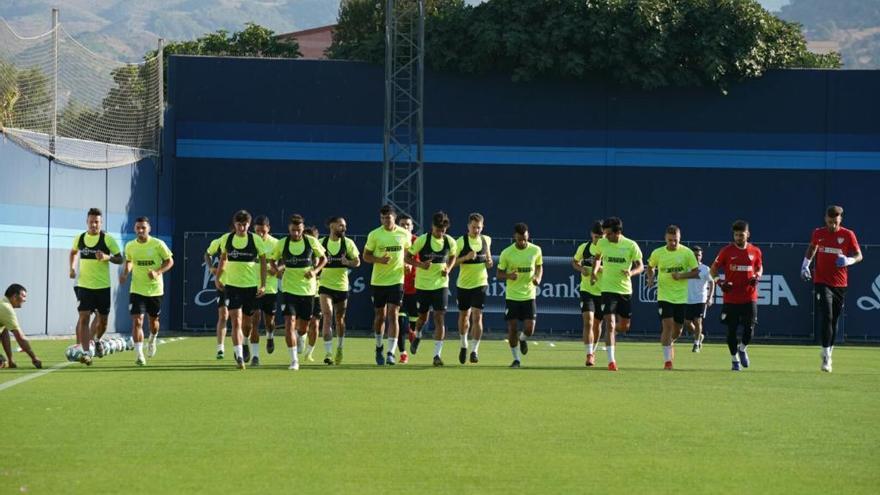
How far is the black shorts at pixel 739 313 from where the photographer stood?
22.6m

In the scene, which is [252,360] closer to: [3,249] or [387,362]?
[387,362]

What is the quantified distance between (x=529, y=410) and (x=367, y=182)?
27.5 metres

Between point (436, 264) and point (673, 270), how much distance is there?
3.83 metres

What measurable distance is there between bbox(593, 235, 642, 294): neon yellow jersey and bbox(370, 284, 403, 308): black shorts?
3.08 meters

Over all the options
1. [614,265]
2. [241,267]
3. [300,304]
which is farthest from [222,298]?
[614,265]

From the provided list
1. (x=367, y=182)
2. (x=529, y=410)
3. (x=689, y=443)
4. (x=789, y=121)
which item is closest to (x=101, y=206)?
(x=367, y=182)

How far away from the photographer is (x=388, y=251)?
74.4 feet

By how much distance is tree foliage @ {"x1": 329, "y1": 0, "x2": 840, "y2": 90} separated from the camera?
41719 mm

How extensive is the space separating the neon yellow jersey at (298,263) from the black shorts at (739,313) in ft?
20.1

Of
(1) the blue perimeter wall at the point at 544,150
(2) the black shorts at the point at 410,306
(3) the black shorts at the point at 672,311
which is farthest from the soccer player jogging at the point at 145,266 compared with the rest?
(1) the blue perimeter wall at the point at 544,150

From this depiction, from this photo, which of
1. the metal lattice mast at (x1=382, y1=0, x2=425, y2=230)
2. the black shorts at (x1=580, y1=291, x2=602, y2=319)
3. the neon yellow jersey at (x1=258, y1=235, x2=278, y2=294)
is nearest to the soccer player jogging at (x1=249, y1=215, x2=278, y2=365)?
the neon yellow jersey at (x1=258, y1=235, x2=278, y2=294)

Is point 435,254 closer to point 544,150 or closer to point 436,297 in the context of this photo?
point 436,297

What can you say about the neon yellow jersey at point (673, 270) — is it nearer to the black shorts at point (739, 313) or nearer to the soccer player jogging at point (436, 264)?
the black shorts at point (739, 313)

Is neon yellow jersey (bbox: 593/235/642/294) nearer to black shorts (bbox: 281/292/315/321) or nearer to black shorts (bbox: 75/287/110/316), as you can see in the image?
black shorts (bbox: 281/292/315/321)
